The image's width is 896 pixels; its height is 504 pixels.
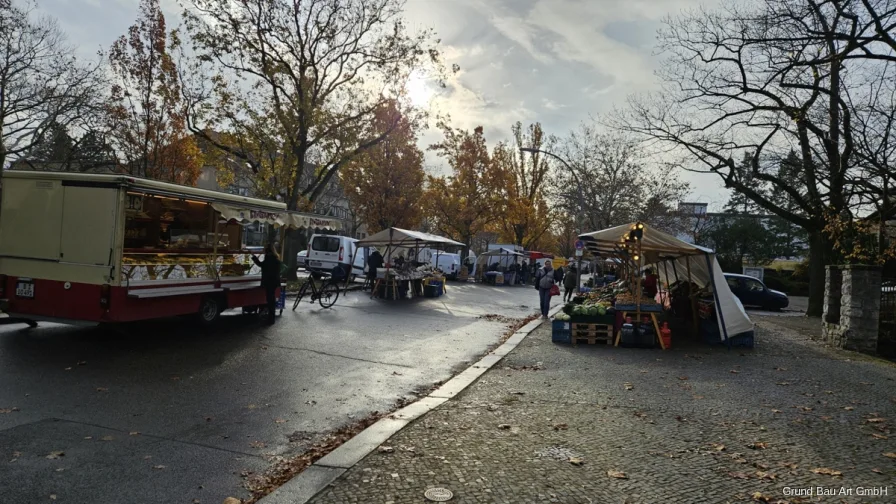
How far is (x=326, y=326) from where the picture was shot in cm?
1242

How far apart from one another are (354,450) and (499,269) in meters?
35.6

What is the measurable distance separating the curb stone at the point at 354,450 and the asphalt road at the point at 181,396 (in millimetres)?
374

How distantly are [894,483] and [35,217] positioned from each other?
1118 centimetres

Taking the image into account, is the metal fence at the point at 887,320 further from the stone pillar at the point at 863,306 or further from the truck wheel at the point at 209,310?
the truck wheel at the point at 209,310

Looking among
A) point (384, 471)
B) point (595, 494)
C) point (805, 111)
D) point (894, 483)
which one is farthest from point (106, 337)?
point (805, 111)

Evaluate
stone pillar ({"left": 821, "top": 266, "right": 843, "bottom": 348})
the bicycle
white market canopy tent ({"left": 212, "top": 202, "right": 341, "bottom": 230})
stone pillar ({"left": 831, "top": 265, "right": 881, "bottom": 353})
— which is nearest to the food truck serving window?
white market canopy tent ({"left": 212, "top": 202, "right": 341, "bottom": 230})

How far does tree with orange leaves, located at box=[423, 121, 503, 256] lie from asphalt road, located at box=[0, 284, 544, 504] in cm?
3229

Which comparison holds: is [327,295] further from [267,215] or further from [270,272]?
[267,215]

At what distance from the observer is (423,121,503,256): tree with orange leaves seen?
44.3 m

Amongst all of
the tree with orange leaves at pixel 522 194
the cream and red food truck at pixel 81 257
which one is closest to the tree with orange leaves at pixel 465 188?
the tree with orange leaves at pixel 522 194

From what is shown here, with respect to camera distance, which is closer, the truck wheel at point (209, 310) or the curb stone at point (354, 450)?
the curb stone at point (354, 450)

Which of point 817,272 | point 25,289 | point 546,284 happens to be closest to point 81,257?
point 25,289

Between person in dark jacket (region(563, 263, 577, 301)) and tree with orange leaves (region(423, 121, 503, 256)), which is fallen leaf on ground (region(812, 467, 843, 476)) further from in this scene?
tree with orange leaves (region(423, 121, 503, 256))

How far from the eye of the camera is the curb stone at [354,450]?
3875 mm
